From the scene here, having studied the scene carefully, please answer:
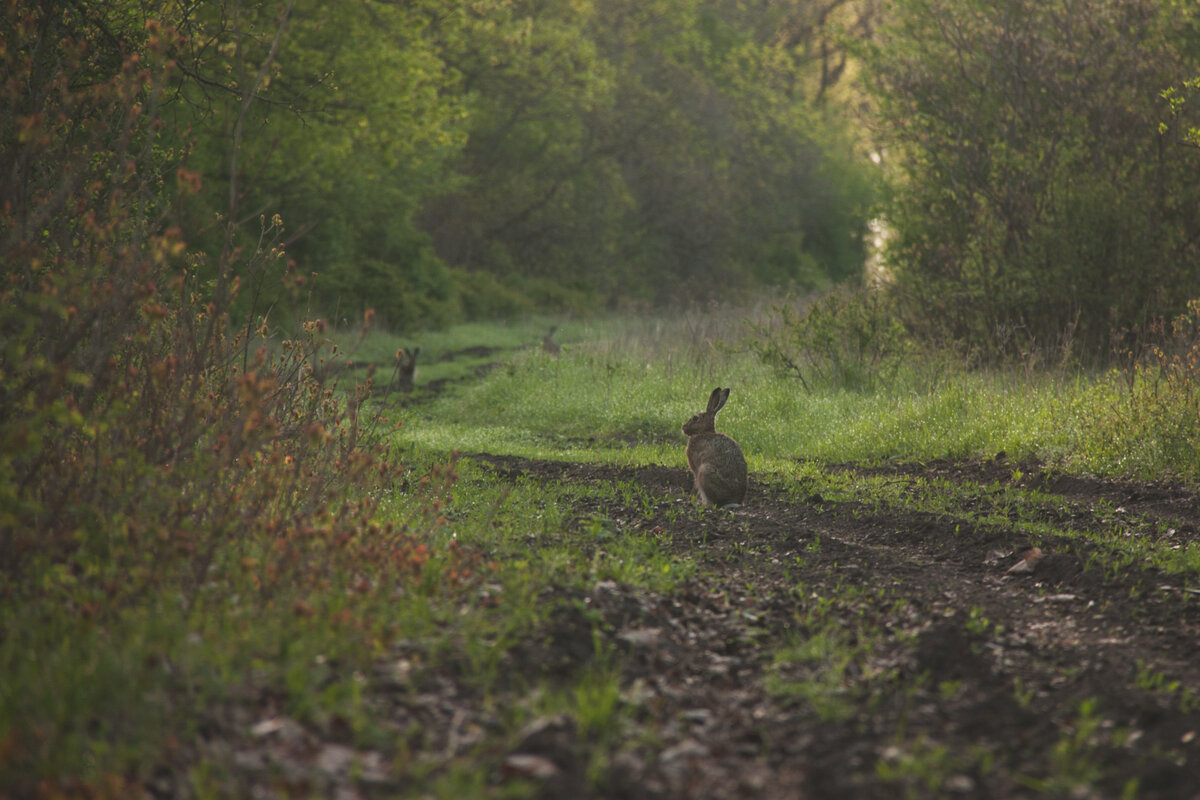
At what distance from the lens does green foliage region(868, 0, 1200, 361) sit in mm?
18312

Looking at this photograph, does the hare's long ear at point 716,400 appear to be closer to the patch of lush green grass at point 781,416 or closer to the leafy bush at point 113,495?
the patch of lush green grass at point 781,416

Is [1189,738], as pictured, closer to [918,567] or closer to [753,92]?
[918,567]

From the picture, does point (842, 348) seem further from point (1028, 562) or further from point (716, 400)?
point (1028, 562)

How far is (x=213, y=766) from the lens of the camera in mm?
3736

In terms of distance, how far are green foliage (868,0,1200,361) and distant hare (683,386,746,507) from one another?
9.43 meters

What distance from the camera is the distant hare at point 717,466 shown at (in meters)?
9.33

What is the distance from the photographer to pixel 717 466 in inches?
367

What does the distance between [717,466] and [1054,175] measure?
12675mm

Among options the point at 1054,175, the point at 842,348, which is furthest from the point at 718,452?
the point at 1054,175

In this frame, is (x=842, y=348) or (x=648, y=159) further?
(x=648, y=159)

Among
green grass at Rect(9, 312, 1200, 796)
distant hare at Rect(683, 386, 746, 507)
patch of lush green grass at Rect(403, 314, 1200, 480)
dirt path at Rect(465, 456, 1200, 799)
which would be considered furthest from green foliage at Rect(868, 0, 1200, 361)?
dirt path at Rect(465, 456, 1200, 799)

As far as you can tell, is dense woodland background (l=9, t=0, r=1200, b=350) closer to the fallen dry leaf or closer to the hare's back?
the hare's back

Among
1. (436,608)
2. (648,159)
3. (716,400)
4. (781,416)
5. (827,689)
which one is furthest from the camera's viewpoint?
(648,159)

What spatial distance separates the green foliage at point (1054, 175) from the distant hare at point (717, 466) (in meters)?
9.43
